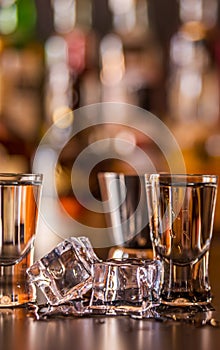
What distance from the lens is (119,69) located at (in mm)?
2395

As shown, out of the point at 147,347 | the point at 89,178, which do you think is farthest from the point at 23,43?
the point at 147,347

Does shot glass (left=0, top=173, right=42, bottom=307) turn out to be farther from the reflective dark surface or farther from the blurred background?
the blurred background

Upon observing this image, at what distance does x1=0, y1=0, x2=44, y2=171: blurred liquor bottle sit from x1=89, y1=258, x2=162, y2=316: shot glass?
1.51m

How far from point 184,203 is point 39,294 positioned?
0.50 ft

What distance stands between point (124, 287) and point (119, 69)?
5.79 ft

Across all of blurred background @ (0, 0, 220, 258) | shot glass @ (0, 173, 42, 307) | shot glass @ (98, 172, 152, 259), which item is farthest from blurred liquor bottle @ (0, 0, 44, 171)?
shot glass @ (0, 173, 42, 307)

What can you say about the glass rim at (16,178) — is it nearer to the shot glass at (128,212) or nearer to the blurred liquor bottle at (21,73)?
the shot glass at (128,212)

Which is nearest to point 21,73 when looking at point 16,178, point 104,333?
point 16,178

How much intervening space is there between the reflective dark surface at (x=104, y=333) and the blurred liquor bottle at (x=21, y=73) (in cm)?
155

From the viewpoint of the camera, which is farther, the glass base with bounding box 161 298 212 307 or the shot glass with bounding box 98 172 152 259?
the shot glass with bounding box 98 172 152 259

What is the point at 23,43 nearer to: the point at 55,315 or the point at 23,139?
the point at 23,139

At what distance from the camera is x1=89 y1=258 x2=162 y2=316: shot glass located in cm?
67

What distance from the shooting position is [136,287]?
67cm

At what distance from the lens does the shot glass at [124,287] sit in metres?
0.67
